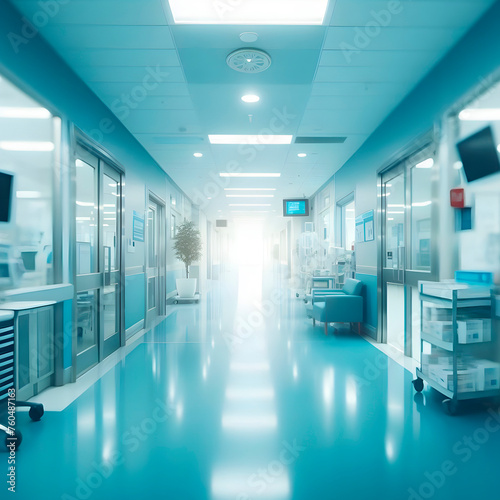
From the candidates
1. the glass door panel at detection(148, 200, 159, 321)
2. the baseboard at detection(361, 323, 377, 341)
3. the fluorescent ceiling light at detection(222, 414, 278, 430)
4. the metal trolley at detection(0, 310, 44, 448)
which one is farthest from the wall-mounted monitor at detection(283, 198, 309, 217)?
the metal trolley at detection(0, 310, 44, 448)

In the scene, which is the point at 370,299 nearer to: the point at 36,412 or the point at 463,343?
the point at 463,343

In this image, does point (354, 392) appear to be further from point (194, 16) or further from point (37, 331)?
point (194, 16)

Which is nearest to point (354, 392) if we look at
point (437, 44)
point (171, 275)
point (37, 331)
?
point (37, 331)

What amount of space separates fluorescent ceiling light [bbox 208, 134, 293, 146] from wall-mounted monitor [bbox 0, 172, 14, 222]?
3837 mm

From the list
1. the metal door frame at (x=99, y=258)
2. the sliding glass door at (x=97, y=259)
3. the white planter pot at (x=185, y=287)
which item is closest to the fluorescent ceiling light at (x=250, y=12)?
the metal door frame at (x=99, y=258)

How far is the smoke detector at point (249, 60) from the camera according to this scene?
12.1 ft

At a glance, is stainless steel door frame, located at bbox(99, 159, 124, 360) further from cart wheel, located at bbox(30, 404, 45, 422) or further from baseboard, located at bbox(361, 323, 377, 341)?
baseboard, located at bbox(361, 323, 377, 341)

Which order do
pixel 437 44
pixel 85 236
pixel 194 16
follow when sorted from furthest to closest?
pixel 85 236 < pixel 437 44 < pixel 194 16

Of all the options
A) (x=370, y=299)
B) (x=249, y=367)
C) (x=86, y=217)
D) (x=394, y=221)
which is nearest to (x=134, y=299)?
(x=86, y=217)

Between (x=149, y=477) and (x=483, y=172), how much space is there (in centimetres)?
361

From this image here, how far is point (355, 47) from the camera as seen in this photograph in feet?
11.9

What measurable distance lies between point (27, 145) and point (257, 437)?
329cm

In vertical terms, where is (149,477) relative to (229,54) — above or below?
below

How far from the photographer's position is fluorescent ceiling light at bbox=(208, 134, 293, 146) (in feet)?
20.9
